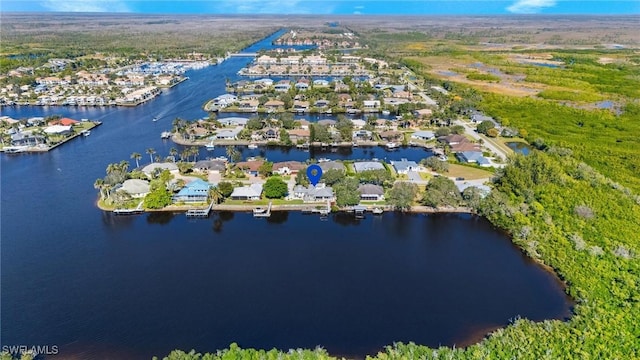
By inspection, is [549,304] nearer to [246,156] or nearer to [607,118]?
[246,156]

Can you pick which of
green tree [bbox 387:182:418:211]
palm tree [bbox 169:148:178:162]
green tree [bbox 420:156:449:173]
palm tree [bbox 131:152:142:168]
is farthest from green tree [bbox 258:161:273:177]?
green tree [bbox 420:156:449:173]

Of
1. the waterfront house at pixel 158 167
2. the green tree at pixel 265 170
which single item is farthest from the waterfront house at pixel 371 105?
the waterfront house at pixel 158 167

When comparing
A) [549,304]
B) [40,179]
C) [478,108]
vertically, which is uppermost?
[478,108]

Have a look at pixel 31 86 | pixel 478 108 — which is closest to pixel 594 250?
pixel 478 108

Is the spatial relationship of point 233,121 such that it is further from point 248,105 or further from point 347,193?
point 347,193

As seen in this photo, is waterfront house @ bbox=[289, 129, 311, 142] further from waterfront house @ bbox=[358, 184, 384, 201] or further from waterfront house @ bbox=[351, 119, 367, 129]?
waterfront house @ bbox=[358, 184, 384, 201]

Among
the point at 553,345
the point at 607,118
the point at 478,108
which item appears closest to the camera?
the point at 553,345

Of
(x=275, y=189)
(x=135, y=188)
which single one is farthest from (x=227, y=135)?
(x=275, y=189)
